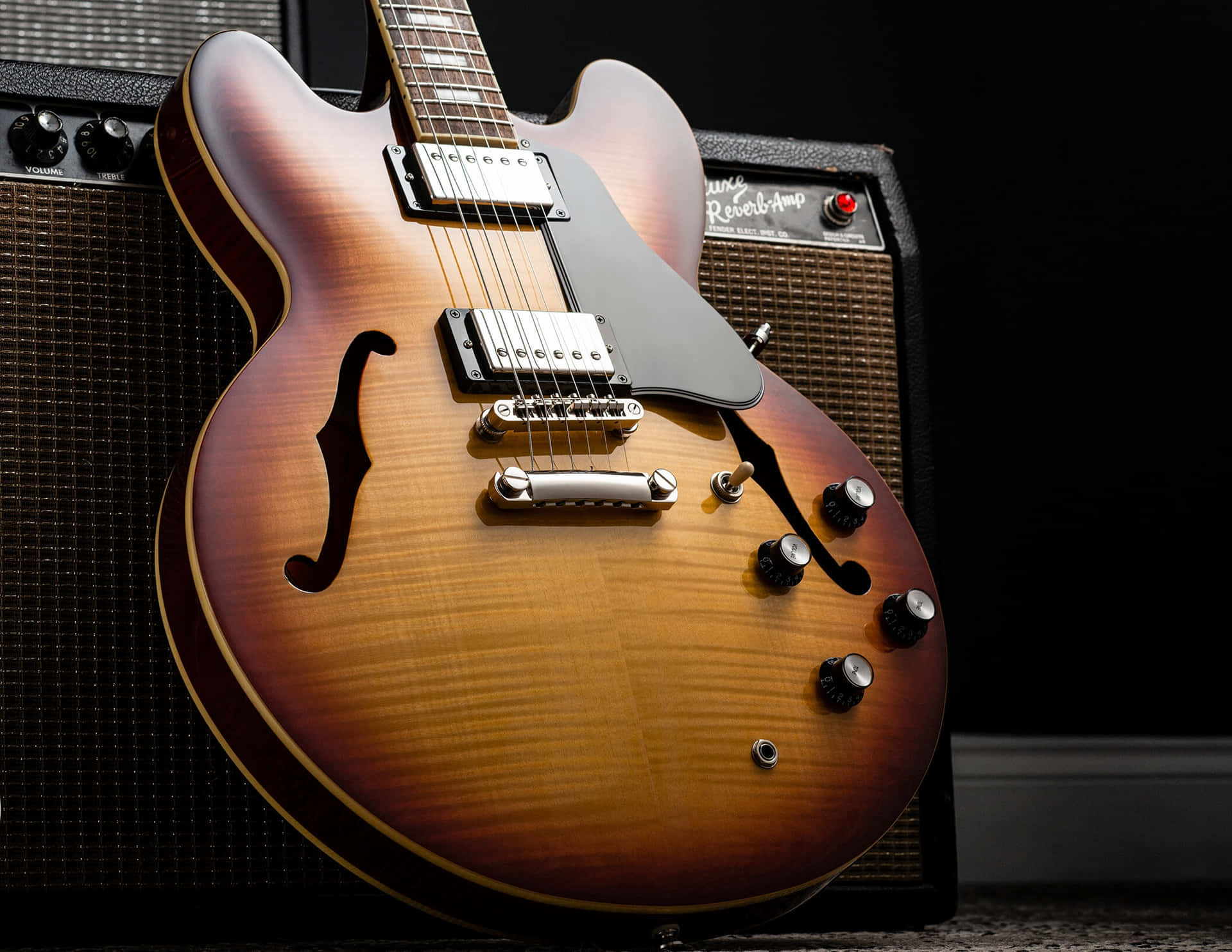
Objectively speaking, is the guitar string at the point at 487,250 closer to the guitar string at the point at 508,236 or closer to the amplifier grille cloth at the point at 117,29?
the guitar string at the point at 508,236

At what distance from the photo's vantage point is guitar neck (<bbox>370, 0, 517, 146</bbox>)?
95 centimetres

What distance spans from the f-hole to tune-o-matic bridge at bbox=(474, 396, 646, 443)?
8 cm

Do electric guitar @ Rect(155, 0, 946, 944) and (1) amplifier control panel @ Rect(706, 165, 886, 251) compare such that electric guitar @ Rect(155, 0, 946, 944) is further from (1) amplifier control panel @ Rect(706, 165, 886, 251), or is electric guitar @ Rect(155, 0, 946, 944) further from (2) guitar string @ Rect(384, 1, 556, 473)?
(1) amplifier control panel @ Rect(706, 165, 886, 251)

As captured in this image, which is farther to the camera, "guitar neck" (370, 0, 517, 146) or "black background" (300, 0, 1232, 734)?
"black background" (300, 0, 1232, 734)

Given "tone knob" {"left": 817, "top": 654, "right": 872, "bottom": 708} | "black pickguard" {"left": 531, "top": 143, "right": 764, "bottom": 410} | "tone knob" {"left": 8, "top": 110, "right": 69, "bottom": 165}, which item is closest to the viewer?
"tone knob" {"left": 817, "top": 654, "right": 872, "bottom": 708}

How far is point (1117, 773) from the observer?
1.46 meters

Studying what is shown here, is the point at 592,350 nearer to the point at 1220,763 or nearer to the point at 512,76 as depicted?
the point at 512,76

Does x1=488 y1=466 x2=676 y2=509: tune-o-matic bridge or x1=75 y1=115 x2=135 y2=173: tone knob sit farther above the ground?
x1=75 y1=115 x2=135 y2=173: tone knob

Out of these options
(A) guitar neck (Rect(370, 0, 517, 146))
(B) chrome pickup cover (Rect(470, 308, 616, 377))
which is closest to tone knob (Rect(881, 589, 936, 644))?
(B) chrome pickup cover (Rect(470, 308, 616, 377))

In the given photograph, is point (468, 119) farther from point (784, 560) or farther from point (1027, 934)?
point (1027, 934)

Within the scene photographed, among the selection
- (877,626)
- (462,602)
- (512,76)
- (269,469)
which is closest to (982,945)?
(877,626)

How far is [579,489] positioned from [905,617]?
0.24 m

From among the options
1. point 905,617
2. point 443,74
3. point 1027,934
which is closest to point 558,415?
point 905,617

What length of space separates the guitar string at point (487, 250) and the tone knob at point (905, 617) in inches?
9.5
